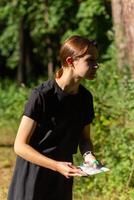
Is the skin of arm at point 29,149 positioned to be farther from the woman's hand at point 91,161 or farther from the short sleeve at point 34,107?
the woman's hand at point 91,161

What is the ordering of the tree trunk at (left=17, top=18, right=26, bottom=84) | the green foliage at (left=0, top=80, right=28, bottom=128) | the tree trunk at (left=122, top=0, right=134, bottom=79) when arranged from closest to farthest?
the tree trunk at (left=122, top=0, right=134, bottom=79) → the green foliage at (left=0, top=80, right=28, bottom=128) → the tree trunk at (left=17, top=18, right=26, bottom=84)

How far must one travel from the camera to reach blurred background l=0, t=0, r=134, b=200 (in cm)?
671

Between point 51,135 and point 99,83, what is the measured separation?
451cm

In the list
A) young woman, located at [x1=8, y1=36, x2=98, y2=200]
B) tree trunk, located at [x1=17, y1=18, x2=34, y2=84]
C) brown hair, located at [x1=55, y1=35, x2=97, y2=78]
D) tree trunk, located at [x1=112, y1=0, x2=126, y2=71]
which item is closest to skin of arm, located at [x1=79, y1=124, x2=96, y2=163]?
young woman, located at [x1=8, y1=36, x2=98, y2=200]

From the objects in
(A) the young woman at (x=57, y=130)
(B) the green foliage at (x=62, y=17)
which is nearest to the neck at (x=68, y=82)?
(A) the young woman at (x=57, y=130)

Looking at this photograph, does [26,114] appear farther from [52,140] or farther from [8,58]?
[8,58]

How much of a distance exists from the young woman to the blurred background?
220 cm

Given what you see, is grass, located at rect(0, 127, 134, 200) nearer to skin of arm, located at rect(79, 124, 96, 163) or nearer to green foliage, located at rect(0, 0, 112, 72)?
skin of arm, located at rect(79, 124, 96, 163)

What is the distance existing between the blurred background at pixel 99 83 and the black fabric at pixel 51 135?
2207mm

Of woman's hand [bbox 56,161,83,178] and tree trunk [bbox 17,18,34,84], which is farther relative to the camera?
tree trunk [bbox 17,18,34,84]

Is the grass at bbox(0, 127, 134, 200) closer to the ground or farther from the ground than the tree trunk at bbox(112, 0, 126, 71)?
closer to the ground

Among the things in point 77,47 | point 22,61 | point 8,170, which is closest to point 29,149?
point 77,47

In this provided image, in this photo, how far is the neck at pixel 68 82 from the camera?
3.86 meters

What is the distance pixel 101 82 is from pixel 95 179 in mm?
1782
